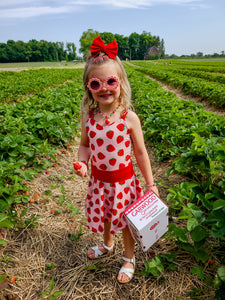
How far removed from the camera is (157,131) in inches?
155

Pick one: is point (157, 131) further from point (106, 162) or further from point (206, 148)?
point (106, 162)

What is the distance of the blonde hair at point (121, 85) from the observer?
4.66 feet

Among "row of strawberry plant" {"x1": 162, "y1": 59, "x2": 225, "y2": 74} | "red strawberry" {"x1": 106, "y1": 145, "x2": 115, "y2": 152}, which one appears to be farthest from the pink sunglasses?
"row of strawberry plant" {"x1": 162, "y1": 59, "x2": 225, "y2": 74}

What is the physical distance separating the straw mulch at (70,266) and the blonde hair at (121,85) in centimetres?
137

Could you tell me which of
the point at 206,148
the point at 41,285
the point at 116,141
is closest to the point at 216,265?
the point at 206,148

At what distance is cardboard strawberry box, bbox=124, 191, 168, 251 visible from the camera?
137 centimetres

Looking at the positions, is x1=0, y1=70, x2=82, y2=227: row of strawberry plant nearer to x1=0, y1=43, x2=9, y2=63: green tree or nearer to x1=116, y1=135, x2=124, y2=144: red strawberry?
x1=116, y1=135, x2=124, y2=144: red strawberry

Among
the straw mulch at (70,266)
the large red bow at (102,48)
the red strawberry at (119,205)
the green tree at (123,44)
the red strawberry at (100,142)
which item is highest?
the green tree at (123,44)

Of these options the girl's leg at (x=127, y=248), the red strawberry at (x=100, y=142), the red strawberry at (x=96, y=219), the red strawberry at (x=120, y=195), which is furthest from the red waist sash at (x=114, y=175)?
the girl's leg at (x=127, y=248)

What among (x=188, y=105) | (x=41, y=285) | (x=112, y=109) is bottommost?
(x=41, y=285)

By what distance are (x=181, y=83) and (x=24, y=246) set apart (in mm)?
11440

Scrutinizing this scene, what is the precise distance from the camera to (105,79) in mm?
1355

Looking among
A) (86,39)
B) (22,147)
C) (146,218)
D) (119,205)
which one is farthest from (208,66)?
(86,39)

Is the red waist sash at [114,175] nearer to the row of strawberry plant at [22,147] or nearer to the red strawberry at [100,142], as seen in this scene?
the red strawberry at [100,142]
